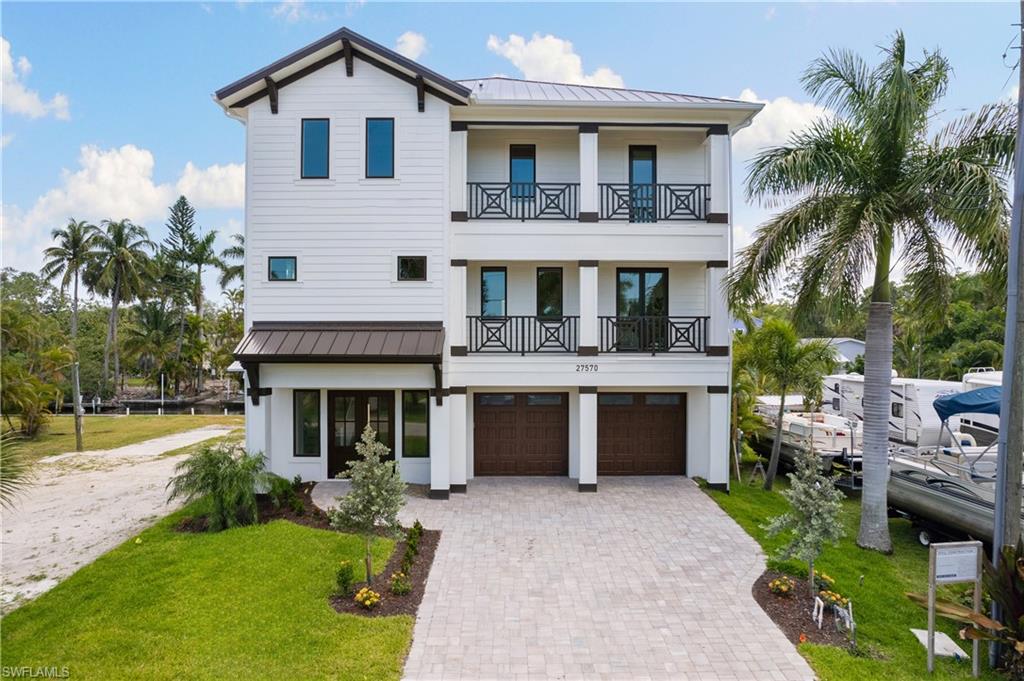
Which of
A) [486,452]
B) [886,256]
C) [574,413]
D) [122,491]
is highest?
[886,256]

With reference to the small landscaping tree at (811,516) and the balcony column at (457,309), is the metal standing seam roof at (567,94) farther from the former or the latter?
the small landscaping tree at (811,516)

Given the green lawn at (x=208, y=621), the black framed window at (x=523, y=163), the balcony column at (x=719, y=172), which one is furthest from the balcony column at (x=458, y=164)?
the green lawn at (x=208, y=621)

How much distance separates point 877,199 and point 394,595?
10.7m

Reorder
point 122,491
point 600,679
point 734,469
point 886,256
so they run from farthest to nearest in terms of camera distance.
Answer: point 734,469, point 122,491, point 886,256, point 600,679

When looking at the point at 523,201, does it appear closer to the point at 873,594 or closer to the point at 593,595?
the point at 593,595

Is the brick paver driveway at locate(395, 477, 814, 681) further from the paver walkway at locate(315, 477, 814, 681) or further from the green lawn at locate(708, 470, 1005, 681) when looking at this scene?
the green lawn at locate(708, 470, 1005, 681)

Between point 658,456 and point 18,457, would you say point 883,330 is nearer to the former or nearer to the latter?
point 658,456

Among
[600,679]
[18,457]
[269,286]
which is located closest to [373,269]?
[269,286]

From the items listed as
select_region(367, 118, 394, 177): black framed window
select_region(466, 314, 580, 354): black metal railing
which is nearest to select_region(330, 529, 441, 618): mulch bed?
select_region(466, 314, 580, 354): black metal railing

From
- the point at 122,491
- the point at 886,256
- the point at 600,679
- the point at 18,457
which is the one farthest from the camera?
the point at 122,491

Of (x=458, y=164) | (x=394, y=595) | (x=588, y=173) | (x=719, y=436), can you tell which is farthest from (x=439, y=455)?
(x=588, y=173)

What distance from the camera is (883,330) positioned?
984 centimetres

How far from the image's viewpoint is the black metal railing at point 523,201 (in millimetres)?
12992

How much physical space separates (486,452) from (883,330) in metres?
9.26
